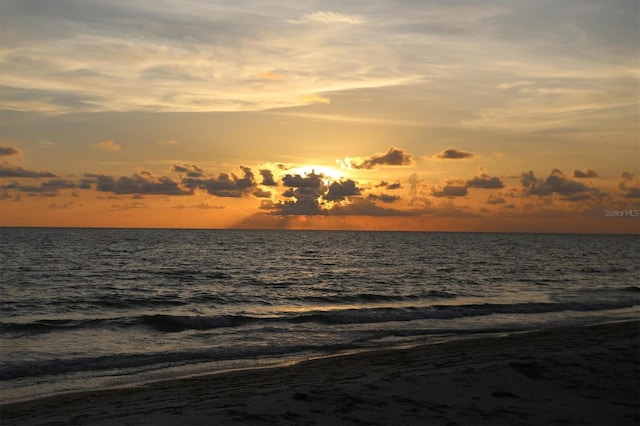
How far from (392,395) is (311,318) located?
17221 millimetres

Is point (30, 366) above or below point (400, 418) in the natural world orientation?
below

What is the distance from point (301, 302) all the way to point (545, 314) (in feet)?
47.5

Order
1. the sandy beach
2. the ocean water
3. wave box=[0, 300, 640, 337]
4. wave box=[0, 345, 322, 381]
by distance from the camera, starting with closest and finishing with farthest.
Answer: the sandy beach, wave box=[0, 345, 322, 381], the ocean water, wave box=[0, 300, 640, 337]

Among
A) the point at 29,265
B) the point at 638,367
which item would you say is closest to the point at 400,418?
the point at 638,367

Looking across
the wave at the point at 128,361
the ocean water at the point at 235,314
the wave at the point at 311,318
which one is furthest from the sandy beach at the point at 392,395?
the wave at the point at 311,318

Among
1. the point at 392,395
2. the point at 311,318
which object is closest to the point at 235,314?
the point at 311,318

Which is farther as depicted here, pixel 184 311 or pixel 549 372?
pixel 184 311

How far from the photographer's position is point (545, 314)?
32812 millimetres

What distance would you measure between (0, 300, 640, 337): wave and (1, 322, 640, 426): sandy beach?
10.8m

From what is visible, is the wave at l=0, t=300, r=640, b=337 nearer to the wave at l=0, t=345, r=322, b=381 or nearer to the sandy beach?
the wave at l=0, t=345, r=322, b=381

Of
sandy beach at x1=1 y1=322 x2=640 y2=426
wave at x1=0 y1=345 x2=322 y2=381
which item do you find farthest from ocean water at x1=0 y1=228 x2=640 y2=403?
sandy beach at x1=1 y1=322 x2=640 y2=426

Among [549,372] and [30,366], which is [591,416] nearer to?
[549,372]

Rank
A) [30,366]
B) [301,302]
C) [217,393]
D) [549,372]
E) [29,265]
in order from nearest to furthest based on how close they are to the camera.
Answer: [217,393], [549,372], [30,366], [301,302], [29,265]

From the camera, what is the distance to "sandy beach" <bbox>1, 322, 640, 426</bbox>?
1116 centimetres
